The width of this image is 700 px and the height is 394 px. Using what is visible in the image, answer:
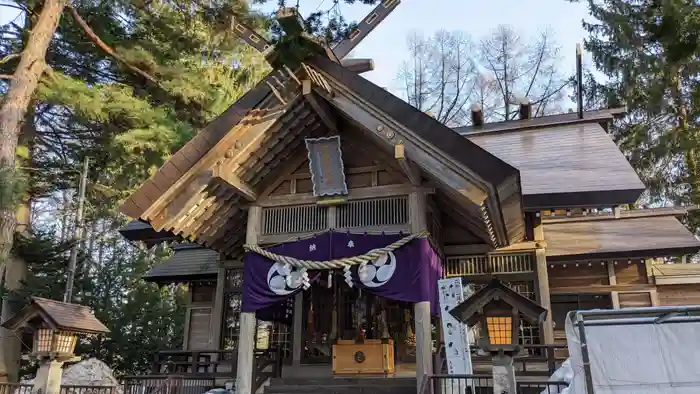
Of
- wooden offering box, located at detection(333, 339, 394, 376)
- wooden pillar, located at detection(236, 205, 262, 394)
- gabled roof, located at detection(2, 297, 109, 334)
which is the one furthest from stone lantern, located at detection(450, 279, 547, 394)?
gabled roof, located at detection(2, 297, 109, 334)

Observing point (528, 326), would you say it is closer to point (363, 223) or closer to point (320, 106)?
point (363, 223)

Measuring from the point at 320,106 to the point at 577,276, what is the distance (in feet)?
22.5

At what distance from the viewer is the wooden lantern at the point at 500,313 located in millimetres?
6062

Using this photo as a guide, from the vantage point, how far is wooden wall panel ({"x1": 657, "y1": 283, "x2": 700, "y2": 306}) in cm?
1123

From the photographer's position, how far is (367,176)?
9125 millimetres

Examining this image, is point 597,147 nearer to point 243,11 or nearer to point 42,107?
point 243,11

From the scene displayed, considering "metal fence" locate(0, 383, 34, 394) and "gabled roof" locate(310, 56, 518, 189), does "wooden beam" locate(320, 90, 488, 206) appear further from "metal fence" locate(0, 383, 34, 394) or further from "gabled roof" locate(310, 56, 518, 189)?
"metal fence" locate(0, 383, 34, 394)

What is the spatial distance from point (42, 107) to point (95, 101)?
15.0ft

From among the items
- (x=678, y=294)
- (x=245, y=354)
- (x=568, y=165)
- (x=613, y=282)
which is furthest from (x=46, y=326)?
(x=678, y=294)

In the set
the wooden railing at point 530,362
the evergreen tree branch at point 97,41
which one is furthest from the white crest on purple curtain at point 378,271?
the evergreen tree branch at point 97,41

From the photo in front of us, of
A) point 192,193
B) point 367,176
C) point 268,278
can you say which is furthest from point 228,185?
point 367,176

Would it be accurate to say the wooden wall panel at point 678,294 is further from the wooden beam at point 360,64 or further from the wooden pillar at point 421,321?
the wooden beam at point 360,64

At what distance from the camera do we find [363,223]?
8.82m

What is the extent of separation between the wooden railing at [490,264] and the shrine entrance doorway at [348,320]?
1.18 meters
